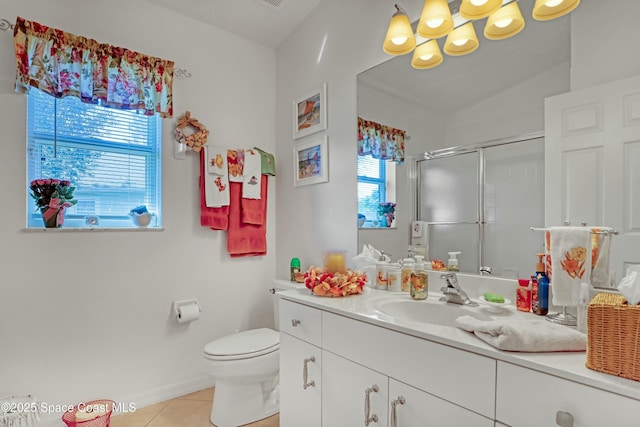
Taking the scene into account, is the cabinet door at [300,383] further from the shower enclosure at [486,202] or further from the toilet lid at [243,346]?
the shower enclosure at [486,202]

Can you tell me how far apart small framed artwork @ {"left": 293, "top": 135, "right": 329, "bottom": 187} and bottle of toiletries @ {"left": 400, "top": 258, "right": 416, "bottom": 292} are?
85cm

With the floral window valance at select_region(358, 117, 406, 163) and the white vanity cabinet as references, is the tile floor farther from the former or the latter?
the floral window valance at select_region(358, 117, 406, 163)

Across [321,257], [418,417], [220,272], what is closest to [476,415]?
[418,417]

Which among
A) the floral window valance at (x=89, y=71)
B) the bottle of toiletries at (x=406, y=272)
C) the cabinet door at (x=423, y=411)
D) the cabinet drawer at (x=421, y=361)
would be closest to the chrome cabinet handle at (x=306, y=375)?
the cabinet drawer at (x=421, y=361)

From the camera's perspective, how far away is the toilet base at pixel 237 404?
1.94 metres

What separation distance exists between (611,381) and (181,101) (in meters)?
2.55

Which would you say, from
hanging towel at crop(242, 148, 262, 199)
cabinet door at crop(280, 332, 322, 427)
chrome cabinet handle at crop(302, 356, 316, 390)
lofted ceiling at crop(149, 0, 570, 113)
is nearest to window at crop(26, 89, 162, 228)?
hanging towel at crop(242, 148, 262, 199)

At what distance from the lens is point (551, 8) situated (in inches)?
48.1

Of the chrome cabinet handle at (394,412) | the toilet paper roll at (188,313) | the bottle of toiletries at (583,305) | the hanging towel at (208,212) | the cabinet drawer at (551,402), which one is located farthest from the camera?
the hanging towel at (208,212)

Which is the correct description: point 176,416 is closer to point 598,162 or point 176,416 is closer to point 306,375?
point 306,375

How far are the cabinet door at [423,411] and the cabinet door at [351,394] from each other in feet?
0.17

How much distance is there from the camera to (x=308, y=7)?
7.82 feet

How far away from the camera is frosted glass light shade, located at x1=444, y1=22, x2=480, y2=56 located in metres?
1.48

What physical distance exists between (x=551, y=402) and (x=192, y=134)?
2.34 meters
